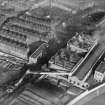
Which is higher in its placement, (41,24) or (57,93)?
(41,24)

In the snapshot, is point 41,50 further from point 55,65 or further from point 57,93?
point 57,93

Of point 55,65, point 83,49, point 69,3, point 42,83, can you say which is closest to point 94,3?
point 69,3

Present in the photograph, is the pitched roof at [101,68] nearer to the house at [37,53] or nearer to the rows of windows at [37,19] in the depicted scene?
the house at [37,53]

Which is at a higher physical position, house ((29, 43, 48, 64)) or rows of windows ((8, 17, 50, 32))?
rows of windows ((8, 17, 50, 32))

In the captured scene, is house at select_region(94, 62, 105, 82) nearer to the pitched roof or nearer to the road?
the pitched roof

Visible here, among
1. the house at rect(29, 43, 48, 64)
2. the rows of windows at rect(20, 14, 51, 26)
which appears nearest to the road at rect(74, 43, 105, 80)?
the house at rect(29, 43, 48, 64)

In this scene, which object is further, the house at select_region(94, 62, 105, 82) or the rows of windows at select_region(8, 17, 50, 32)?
the rows of windows at select_region(8, 17, 50, 32)

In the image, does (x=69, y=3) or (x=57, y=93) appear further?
(x=69, y=3)

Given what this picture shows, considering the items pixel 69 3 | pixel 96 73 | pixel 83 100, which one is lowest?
pixel 83 100

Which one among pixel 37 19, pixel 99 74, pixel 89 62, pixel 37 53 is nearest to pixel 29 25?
pixel 37 19

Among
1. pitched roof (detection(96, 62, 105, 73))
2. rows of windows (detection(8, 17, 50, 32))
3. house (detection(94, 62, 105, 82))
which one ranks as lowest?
house (detection(94, 62, 105, 82))

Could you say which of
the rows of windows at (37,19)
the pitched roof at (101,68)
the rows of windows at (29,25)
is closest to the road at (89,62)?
the pitched roof at (101,68)
